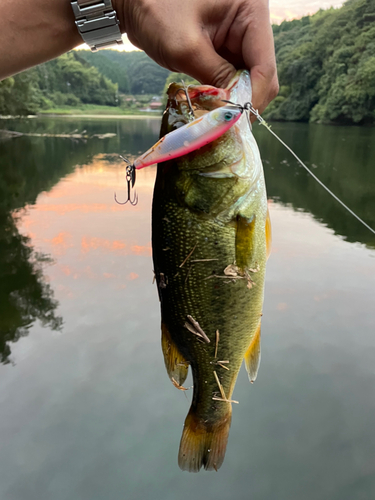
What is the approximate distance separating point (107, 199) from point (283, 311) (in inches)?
328

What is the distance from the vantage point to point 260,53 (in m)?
1.45

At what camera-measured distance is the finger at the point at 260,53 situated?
1.44 m

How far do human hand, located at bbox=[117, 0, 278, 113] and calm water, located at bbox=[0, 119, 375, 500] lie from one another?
4.73m

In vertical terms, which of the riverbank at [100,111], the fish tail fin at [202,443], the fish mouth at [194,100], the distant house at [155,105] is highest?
the distant house at [155,105]

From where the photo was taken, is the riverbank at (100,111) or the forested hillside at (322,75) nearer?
the forested hillside at (322,75)

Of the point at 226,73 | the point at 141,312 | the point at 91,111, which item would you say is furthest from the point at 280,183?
the point at 91,111

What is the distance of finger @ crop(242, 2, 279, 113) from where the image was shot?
144cm

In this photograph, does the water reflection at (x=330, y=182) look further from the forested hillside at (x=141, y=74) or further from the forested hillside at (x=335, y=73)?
the forested hillside at (x=141, y=74)

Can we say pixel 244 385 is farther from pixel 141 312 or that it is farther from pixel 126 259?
pixel 126 259

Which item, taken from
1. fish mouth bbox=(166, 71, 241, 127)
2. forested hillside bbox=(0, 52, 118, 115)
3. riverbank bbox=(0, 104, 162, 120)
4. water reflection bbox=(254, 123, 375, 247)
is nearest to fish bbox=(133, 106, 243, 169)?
fish mouth bbox=(166, 71, 241, 127)

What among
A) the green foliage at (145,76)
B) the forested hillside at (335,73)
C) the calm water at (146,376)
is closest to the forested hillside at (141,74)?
the green foliage at (145,76)

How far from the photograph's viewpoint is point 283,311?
7.02 meters

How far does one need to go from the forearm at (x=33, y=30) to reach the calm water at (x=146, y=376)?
4.70m

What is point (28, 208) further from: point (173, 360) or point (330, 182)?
point (173, 360)
